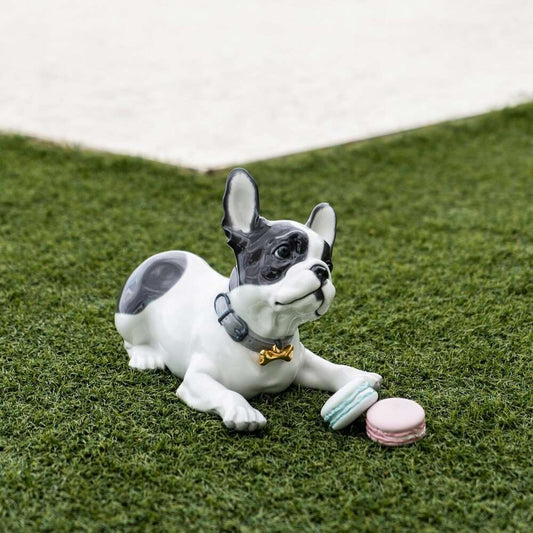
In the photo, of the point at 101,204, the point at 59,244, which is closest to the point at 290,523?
the point at 59,244

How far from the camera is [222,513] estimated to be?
6.14ft

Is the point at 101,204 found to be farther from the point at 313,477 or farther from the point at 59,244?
the point at 313,477

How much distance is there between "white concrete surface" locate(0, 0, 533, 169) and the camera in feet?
15.6

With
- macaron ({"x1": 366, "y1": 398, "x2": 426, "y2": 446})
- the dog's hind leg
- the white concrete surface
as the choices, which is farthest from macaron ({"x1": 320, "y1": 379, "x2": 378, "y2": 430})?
the white concrete surface

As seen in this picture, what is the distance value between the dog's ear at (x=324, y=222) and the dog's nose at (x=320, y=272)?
0.52 ft

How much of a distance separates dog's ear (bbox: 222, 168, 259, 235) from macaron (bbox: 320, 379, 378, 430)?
0.49m

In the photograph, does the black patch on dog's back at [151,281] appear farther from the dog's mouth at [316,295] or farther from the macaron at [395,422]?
the macaron at [395,422]

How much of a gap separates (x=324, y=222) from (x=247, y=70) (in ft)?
13.1

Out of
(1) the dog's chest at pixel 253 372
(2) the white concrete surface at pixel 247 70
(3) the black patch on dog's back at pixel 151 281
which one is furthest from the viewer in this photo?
(2) the white concrete surface at pixel 247 70

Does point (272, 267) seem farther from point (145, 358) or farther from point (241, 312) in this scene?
point (145, 358)

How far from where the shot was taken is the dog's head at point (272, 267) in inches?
76.8

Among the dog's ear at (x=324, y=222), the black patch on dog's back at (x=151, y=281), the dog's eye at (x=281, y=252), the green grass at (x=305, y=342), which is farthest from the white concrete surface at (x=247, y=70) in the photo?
the dog's eye at (x=281, y=252)

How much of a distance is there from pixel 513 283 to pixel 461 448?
1.05 m

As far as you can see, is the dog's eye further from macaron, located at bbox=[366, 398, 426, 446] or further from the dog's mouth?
macaron, located at bbox=[366, 398, 426, 446]
